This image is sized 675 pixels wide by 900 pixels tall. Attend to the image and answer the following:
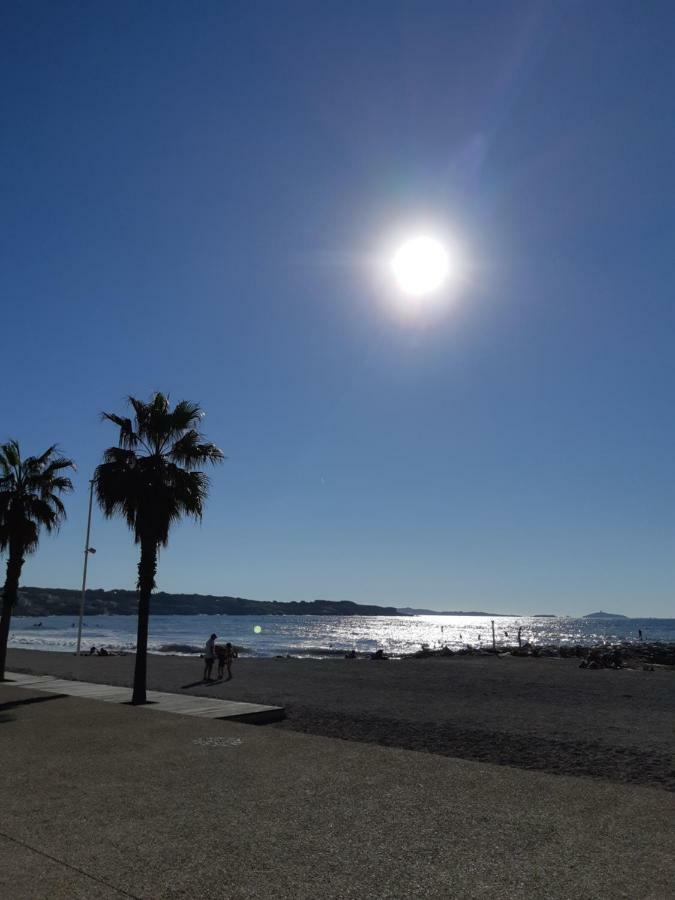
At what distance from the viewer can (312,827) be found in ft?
24.1

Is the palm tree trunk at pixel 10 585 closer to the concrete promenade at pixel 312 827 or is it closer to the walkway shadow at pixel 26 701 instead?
the walkway shadow at pixel 26 701

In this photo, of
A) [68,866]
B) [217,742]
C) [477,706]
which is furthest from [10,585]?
[68,866]

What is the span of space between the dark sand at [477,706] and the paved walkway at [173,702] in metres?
0.81

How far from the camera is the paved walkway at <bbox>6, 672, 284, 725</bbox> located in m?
16.1

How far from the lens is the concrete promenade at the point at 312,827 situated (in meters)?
5.84

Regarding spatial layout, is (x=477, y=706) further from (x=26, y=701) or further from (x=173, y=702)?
(x=26, y=701)

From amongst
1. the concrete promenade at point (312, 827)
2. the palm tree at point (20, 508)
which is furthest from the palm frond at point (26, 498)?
the concrete promenade at point (312, 827)

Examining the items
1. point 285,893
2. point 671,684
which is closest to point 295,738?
point 285,893

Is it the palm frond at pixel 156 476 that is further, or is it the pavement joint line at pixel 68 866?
the palm frond at pixel 156 476

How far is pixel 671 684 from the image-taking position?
1186 inches

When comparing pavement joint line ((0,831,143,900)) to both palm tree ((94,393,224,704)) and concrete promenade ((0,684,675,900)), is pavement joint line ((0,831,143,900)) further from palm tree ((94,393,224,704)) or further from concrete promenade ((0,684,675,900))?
palm tree ((94,393,224,704))

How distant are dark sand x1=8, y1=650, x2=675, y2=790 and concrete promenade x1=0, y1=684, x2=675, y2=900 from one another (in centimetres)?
302

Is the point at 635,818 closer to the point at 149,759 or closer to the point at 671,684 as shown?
the point at 149,759

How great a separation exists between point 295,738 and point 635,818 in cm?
677
